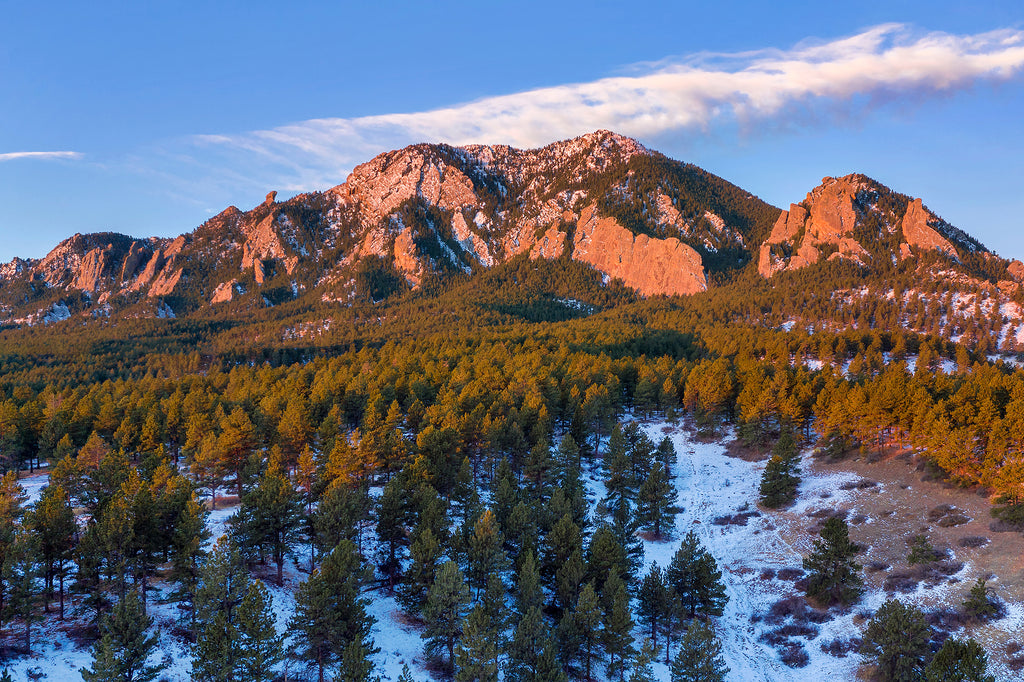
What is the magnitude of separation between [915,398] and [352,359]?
100135 millimetres

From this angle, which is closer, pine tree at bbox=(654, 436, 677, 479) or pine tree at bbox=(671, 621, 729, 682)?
pine tree at bbox=(671, 621, 729, 682)

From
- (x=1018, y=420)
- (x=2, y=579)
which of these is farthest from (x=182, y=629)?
(x=1018, y=420)

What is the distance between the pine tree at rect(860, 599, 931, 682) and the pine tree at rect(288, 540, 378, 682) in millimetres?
31898

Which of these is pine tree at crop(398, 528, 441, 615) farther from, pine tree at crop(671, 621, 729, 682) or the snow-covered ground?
pine tree at crop(671, 621, 729, 682)

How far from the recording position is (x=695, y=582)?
45.1 meters

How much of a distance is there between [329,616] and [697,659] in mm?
22506

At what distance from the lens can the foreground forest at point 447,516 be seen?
112 ft

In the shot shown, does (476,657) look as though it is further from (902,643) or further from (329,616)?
(902,643)

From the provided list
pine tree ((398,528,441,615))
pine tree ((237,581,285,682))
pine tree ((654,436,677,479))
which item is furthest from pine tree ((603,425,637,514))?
pine tree ((237,581,285,682))

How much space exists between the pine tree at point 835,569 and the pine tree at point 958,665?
1602 centimetres

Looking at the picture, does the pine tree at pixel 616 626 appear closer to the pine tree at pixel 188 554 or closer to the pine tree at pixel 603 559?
the pine tree at pixel 603 559

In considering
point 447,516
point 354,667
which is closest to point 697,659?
point 354,667

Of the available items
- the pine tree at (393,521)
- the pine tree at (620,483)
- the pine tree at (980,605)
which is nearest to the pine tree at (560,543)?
the pine tree at (393,521)

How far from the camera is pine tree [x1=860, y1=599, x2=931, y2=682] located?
33.8 meters
